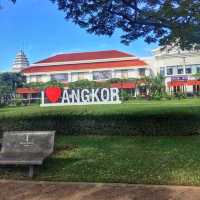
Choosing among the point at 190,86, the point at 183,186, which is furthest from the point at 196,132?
the point at 190,86

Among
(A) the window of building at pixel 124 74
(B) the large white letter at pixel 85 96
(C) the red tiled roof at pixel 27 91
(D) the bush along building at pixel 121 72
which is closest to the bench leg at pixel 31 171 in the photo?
(B) the large white letter at pixel 85 96

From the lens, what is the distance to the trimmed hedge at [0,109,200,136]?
12406 mm

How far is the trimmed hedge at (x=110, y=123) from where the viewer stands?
12.4 meters

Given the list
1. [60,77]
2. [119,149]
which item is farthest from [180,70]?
[119,149]

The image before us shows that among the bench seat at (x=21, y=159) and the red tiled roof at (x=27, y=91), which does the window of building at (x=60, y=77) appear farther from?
the bench seat at (x=21, y=159)

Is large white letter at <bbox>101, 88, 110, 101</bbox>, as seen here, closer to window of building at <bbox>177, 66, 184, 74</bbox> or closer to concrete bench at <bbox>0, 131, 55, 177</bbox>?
concrete bench at <bbox>0, 131, 55, 177</bbox>

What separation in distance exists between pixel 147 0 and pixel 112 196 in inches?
276

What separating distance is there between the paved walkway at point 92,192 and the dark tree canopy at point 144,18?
607 centimetres

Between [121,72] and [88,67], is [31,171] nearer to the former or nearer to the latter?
[121,72]

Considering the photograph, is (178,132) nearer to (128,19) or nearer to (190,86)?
(128,19)

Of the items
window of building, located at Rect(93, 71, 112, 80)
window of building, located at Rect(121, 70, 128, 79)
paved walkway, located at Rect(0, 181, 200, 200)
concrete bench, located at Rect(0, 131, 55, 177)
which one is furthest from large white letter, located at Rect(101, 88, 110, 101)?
window of building, located at Rect(93, 71, 112, 80)

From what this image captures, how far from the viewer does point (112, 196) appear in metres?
6.93

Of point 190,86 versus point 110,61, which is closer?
point 190,86

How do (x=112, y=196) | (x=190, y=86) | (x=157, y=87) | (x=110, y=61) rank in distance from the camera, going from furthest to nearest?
(x=110, y=61)
(x=190, y=86)
(x=157, y=87)
(x=112, y=196)
